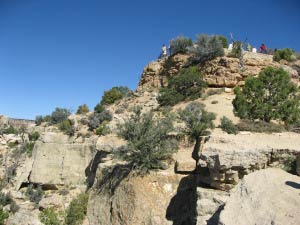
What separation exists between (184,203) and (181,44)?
62.4 ft

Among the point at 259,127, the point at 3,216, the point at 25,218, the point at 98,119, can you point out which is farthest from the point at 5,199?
the point at 259,127

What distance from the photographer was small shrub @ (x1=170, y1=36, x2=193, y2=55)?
2622cm

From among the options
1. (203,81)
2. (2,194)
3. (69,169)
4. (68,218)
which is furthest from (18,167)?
(203,81)

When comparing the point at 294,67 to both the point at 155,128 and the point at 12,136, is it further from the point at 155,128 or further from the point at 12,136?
the point at 12,136

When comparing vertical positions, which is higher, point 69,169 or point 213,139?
point 213,139

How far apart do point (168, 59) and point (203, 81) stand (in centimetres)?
639

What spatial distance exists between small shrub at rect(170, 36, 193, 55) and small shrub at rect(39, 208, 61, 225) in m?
17.6

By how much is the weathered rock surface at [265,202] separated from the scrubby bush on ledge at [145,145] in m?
4.76

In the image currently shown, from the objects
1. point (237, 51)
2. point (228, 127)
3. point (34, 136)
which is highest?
point (237, 51)

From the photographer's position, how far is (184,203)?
9531 millimetres

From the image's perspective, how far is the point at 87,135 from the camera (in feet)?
64.9

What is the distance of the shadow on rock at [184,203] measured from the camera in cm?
895

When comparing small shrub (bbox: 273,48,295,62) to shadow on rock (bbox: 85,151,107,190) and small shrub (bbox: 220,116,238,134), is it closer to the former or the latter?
small shrub (bbox: 220,116,238,134)

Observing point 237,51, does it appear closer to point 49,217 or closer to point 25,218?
point 49,217
